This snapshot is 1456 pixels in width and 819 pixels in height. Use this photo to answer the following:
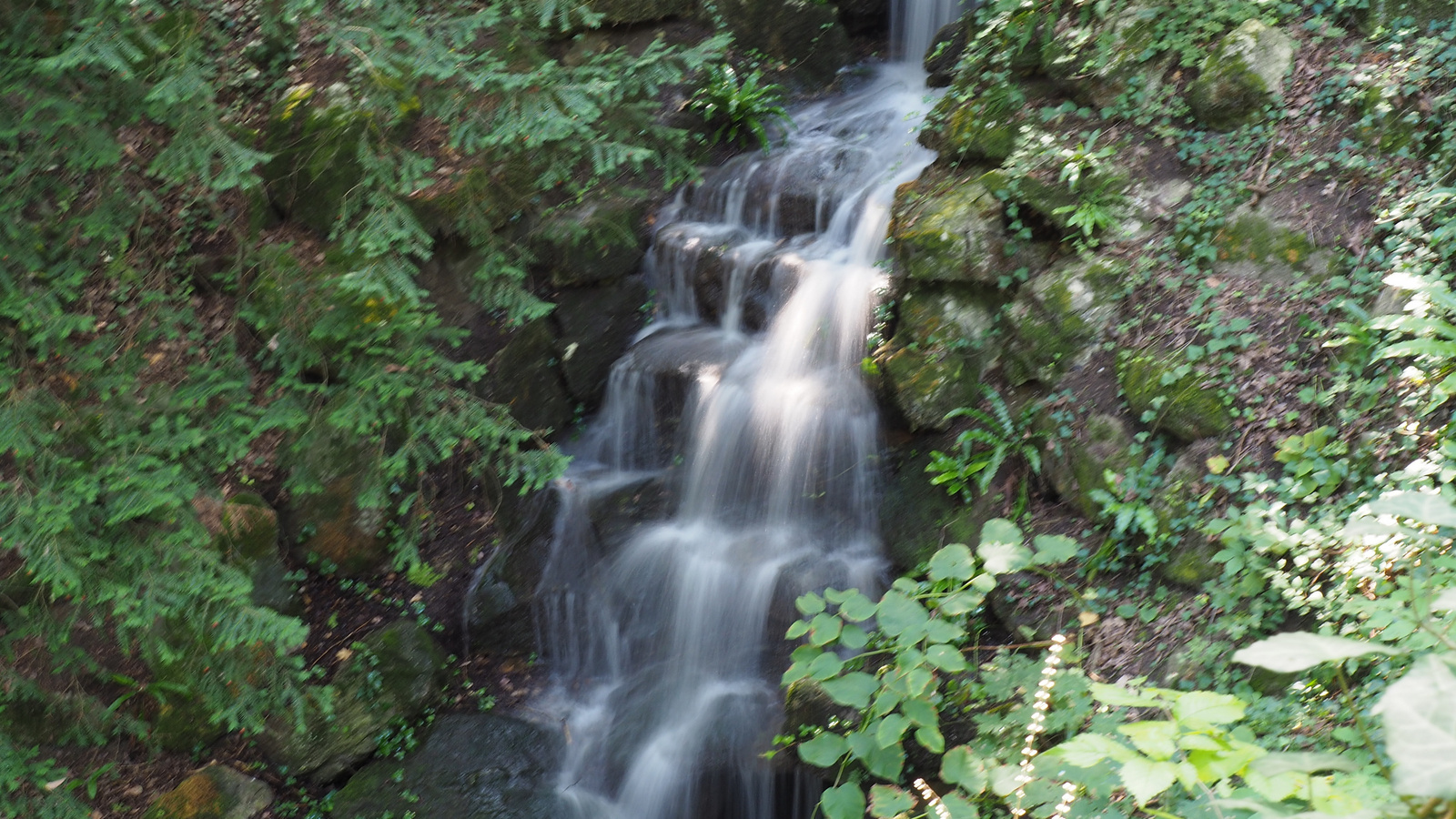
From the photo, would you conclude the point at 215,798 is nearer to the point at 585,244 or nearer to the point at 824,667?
the point at 824,667

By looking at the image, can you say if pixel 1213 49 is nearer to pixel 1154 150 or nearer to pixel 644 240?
pixel 1154 150

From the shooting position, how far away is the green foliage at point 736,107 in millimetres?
8906

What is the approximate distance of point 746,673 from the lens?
5.89 meters

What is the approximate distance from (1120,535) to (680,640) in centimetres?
297

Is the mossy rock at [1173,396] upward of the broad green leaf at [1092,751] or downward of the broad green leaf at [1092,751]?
upward

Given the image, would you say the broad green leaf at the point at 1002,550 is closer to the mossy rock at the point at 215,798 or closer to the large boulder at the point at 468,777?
the large boulder at the point at 468,777

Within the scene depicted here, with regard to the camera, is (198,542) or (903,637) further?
(198,542)

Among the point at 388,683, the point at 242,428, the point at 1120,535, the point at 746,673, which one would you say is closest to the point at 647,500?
the point at 746,673

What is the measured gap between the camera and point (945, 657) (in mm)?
3441

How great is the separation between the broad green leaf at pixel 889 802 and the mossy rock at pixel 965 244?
11.4ft

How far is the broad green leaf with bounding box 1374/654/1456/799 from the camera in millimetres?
1235

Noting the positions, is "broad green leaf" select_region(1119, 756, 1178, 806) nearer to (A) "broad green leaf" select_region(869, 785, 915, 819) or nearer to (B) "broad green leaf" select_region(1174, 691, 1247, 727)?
(B) "broad green leaf" select_region(1174, 691, 1247, 727)

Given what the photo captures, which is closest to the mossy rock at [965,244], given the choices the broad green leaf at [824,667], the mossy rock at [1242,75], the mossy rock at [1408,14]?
the mossy rock at [1242,75]

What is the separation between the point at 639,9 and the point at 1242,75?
6339mm
